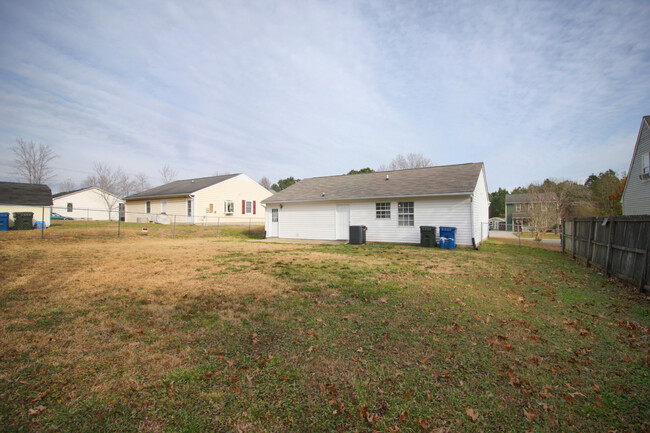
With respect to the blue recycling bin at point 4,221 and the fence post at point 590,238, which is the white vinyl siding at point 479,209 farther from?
the blue recycling bin at point 4,221

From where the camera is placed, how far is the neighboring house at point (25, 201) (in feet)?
60.2

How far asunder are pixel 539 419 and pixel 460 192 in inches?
499

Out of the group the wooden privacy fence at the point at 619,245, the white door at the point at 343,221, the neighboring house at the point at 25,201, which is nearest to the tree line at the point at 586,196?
the wooden privacy fence at the point at 619,245

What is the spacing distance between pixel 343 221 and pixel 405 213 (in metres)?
3.82

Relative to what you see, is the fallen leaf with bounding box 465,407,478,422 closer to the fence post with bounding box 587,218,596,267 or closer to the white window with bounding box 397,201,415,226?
the fence post with bounding box 587,218,596,267

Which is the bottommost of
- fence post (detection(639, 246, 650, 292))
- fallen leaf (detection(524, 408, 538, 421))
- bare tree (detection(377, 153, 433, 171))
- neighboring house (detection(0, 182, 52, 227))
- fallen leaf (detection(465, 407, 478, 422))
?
fallen leaf (detection(524, 408, 538, 421))

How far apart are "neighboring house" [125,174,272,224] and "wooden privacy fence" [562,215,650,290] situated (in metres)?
24.3

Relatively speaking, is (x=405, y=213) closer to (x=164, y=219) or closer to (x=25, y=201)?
(x=164, y=219)

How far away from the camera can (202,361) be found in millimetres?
3191

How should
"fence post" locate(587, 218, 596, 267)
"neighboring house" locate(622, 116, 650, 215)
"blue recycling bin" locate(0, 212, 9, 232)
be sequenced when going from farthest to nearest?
"blue recycling bin" locate(0, 212, 9, 232)
"neighboring house" locate(622, 116, 650, 215)
"fence post" locate(587, 218, 596, 267)

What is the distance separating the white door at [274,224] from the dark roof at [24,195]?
49.5 feet

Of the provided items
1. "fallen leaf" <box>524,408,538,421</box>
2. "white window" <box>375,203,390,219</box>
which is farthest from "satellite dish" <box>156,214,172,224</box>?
"fallen leaf" <box>524,408,538,421</box>

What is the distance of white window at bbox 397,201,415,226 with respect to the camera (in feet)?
50.8

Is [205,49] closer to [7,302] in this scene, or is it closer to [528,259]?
[7,302]
